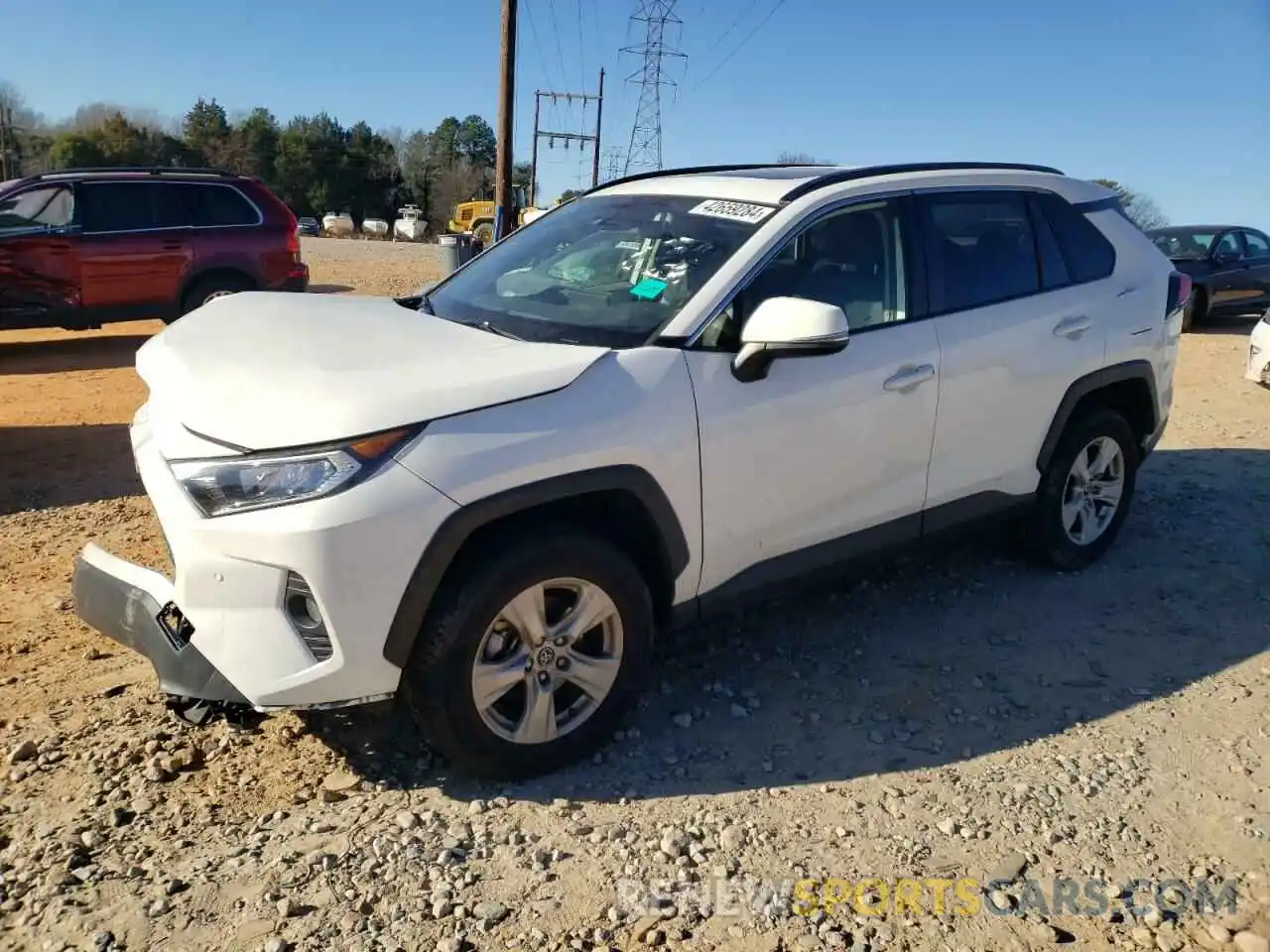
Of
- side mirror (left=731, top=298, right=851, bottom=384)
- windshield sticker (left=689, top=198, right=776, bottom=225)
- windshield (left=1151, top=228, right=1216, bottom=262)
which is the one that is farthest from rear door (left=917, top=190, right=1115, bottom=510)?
windshield (left=1151, top=228, right=1216, bottom=262)

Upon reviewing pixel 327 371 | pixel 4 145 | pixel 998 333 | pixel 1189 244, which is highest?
pixel 4 145

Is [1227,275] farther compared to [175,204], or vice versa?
[1227,275]

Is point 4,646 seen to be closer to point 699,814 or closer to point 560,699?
point 560,699

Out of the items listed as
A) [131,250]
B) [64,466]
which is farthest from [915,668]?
[131,250]

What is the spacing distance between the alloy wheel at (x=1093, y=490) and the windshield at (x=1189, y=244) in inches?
486

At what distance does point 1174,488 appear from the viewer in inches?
255

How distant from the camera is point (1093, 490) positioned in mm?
5051

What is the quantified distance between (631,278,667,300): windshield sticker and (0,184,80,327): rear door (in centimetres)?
967

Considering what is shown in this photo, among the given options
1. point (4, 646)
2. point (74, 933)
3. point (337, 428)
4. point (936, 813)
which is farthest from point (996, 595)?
point (4, 646)

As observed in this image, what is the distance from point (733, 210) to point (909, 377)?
2.96 ft

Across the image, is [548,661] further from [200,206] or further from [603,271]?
[200,206]

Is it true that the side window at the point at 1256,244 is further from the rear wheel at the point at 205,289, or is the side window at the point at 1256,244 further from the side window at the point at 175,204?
the side window at the point at 175,204

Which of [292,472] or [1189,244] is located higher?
[1189,244]

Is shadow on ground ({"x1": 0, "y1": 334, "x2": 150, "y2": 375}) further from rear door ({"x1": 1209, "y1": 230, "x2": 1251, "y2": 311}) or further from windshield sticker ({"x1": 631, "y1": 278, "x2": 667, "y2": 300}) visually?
rear door ({"x1": 1209, "y1": 230, "x2": 1251, "y2": 311})
